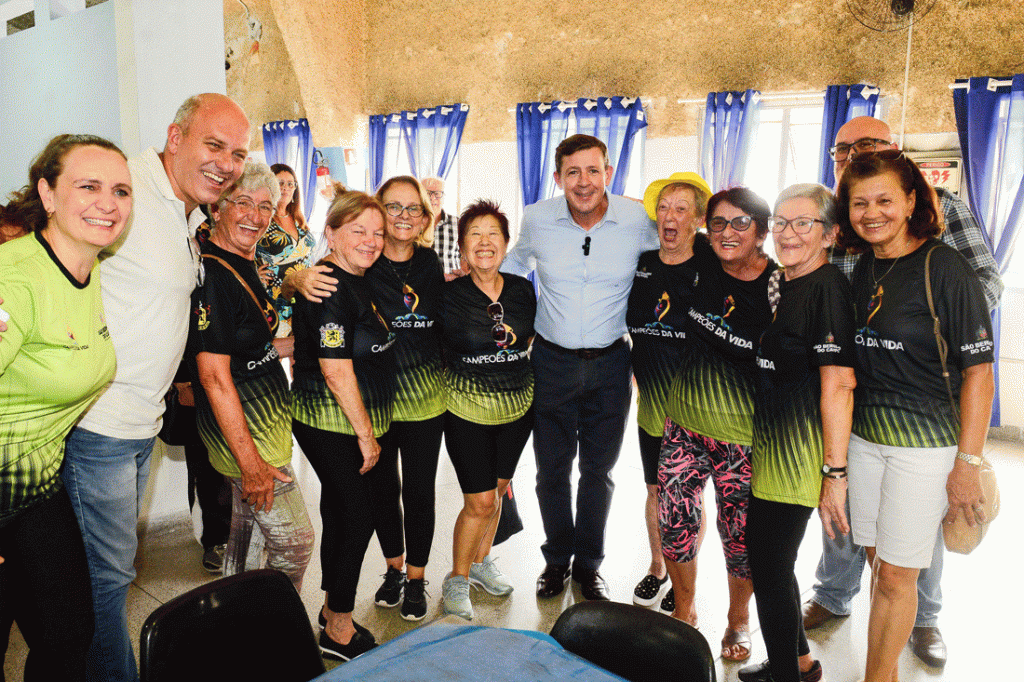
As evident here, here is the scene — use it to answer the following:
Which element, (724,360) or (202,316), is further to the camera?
(724,360)

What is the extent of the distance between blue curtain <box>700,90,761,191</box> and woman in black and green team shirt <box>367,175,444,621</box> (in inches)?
184

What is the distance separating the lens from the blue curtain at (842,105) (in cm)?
585

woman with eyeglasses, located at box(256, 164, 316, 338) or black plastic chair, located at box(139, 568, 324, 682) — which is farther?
woman with eyeglasses, located at box(256, 164, 316, 338)

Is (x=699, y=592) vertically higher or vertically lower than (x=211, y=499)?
lower

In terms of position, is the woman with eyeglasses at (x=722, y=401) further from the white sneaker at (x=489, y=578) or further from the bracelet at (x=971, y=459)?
the white sneaker at (x=489, y=578)

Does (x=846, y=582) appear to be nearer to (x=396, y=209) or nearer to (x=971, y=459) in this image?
(x=971, y=459)

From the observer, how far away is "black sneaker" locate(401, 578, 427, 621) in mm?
2799

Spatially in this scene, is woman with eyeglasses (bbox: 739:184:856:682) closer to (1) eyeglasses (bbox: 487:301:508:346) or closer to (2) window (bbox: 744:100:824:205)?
(1) eyeglasses (bbox: 487:301:508:346)

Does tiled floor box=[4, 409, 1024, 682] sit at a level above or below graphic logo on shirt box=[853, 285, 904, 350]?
below

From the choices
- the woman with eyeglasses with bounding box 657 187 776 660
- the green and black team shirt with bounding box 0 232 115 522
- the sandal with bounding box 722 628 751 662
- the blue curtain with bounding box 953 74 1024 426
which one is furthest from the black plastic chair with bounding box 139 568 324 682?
the blue curtain with bounding box 953 74 1024 426

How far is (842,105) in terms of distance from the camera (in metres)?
5.94

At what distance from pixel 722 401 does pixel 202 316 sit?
178cm

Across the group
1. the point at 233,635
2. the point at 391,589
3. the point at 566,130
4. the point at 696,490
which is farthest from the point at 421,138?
the point at 233,635

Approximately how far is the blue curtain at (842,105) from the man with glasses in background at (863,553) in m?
3.30
